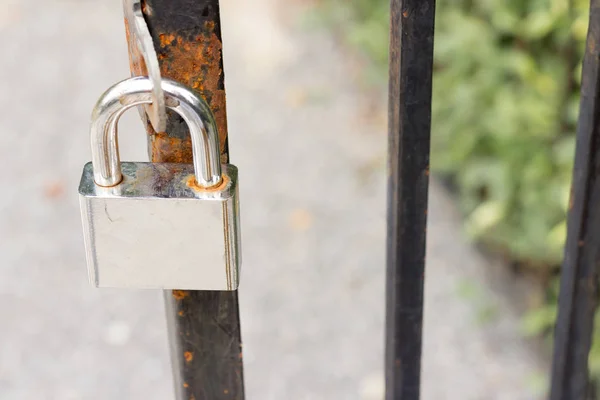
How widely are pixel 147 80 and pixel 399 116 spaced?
11.6 inches

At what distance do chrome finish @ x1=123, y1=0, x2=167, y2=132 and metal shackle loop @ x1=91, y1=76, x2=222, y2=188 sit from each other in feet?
0.05

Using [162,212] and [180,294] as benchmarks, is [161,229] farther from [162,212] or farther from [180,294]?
[180,294]

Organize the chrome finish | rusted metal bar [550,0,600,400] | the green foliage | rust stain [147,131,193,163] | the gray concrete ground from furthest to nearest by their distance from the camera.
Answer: the gray concrete ground, the green foliage, rusted metal bar [550,0,600,400], rust stain [147,131,193,163], the chrome finish

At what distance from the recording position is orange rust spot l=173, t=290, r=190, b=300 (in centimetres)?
94

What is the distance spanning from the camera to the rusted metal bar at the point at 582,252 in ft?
Answer: 3.38

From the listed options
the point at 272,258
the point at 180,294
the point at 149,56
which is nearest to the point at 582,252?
the point at 180,294

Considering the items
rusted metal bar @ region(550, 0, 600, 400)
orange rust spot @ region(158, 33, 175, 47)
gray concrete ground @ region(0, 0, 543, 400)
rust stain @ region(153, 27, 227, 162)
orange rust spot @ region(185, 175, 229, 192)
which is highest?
orange rust spot @ region(158, 33, 175, 47)

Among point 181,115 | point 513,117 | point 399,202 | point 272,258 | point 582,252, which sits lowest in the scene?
point 272,258

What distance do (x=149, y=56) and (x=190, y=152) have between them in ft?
0.48

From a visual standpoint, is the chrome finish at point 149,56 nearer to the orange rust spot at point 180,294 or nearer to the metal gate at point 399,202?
the metal gate at point 399,202

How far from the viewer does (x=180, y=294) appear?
37.3 inches

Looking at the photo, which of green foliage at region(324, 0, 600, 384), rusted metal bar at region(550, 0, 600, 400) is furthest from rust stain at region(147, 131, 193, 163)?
green foliage at region(324, 0, 600, 384)

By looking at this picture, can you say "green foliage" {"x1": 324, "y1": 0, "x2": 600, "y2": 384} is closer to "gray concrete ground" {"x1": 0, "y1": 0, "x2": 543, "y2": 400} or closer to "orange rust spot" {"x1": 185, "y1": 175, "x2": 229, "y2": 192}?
"gray concrete ground" {"x1": 0, "y1": 0, "x2": 543, "y2": 400}

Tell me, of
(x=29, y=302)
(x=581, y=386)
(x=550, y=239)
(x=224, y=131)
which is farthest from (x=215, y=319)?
(x=29, y=302)
